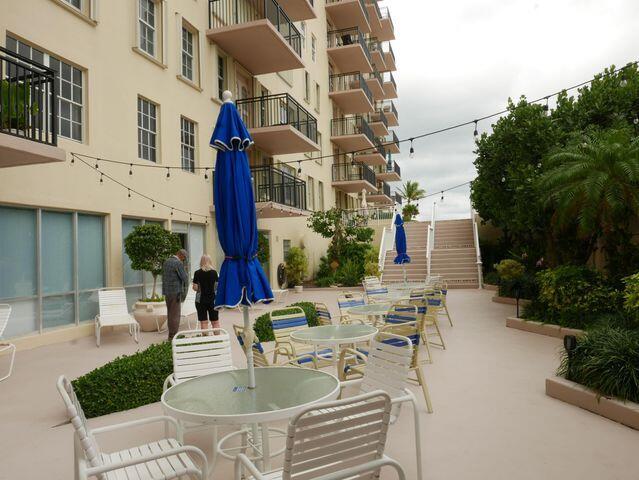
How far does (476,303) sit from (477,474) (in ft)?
39.7

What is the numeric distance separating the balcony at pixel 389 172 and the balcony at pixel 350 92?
31.0 ft

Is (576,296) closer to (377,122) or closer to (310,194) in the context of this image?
(310,194)

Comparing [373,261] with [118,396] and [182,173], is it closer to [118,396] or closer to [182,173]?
[182,173]

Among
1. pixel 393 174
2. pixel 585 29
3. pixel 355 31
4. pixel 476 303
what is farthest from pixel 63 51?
pixel 393 174

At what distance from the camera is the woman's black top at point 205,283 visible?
918cm

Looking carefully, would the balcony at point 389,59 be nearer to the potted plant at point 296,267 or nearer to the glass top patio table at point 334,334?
the potted plant at point 296,267

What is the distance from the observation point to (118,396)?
18.1ft

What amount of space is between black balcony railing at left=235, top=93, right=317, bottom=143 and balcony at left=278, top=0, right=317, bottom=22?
4410mm

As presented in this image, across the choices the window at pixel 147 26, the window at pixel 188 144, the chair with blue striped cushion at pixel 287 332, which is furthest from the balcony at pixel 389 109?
the chair with blue striped cushion at pixel 287 332

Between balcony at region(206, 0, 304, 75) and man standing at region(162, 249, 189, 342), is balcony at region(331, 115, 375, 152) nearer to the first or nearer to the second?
balcony at region(206, 0, 304, 75)

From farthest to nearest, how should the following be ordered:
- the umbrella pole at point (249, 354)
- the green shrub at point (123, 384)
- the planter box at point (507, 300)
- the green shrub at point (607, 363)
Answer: the planter box at point (507, 300) < the green shrub at point (123, 384) < the green shrub at point (607, 363) < the umbrella pole at point (249, 354)

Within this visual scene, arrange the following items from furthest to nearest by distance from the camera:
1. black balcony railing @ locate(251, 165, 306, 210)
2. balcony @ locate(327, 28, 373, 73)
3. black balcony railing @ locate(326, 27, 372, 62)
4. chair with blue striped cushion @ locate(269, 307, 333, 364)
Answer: black balcony railing @ locate(326, 27, 372, 62)
balcony @ locate(327, 28, 373, 73)
black balcony railing @ locate(251, 165, 306, 210)
chair with blue striped cushion @ locate(269, 307, 333, 364)

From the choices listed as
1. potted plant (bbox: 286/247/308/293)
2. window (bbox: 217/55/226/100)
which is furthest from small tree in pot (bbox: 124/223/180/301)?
potted plant (bbox: 286/247/308/293)

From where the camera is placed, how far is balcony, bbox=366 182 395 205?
129ft
